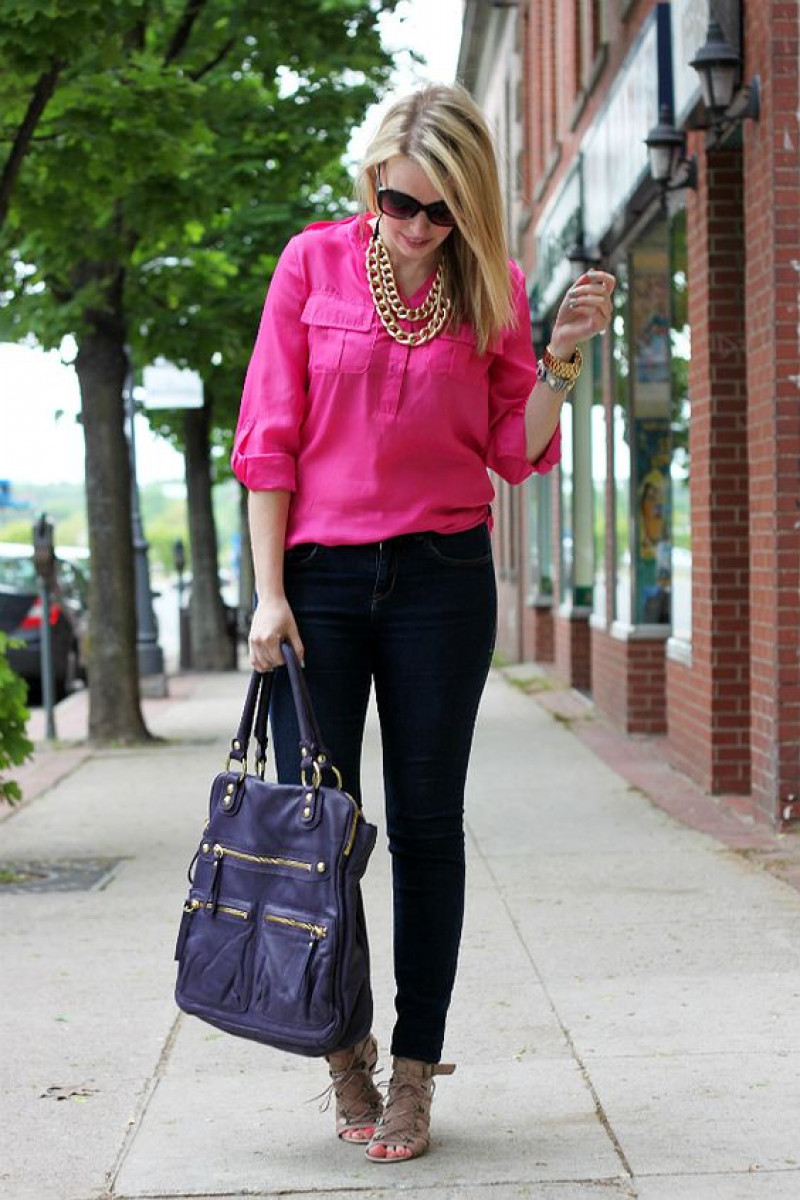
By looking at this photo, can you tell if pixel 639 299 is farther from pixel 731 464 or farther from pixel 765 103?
pixel 765 103

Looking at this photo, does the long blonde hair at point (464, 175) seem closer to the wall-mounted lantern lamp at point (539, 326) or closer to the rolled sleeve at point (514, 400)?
the rolled sleeve at point (514, 400)

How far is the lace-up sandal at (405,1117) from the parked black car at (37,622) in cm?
1504

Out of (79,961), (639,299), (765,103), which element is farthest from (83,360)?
(79,961)

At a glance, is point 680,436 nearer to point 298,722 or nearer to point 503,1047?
point 503,1047

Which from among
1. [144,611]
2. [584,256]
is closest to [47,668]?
[584,256]

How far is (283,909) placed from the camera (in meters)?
3.82

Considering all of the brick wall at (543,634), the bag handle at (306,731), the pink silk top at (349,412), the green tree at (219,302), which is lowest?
the brick wall at (543,634)

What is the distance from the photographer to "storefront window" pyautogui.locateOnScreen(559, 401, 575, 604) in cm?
1745

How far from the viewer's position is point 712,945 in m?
6.19

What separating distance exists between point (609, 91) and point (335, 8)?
6.27 ft

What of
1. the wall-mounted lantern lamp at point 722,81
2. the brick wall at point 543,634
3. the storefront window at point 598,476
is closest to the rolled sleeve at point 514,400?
the wall-mounted lantern lamp at point 722,81

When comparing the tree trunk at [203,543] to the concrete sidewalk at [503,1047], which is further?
the tree trunk at [203,543]

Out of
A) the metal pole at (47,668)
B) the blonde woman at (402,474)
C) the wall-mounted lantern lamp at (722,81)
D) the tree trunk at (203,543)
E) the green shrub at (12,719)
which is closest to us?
the blonde woman at (402,474)

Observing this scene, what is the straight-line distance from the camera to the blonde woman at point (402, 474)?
13.0ft
